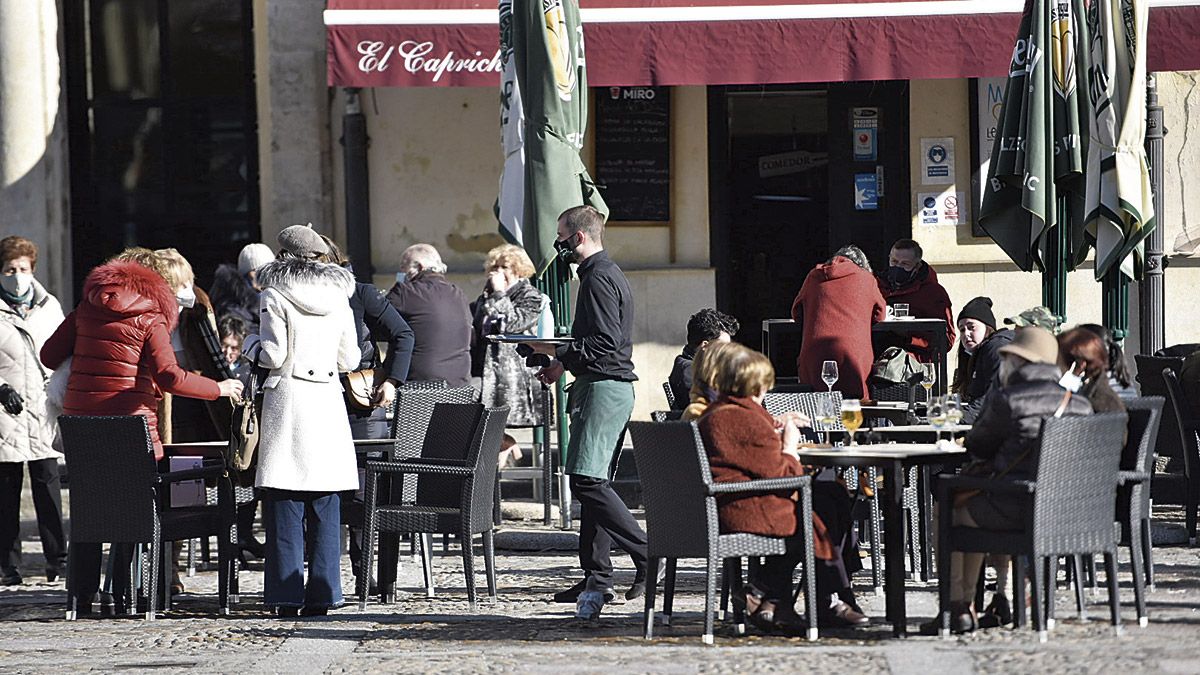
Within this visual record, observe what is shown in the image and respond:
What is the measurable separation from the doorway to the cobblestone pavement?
5.29 m

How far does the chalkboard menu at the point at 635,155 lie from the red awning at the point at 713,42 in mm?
1579

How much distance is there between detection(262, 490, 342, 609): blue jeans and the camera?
8.39m

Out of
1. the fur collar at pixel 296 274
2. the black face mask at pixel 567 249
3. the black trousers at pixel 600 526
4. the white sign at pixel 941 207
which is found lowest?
the black trousers at pixel 600 526

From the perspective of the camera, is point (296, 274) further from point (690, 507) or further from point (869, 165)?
point (869, 165)

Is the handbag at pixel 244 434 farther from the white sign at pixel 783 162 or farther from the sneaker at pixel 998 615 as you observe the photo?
the white sign at pixel 783 162

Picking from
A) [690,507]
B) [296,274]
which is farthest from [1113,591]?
[296,274]

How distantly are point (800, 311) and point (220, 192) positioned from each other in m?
5.14

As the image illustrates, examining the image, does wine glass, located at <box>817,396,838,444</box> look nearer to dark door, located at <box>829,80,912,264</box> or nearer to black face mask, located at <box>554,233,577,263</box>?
black face mask, located at <box>554,233,577,263</box>

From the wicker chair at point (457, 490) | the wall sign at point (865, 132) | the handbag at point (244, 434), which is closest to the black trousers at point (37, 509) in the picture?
the handbag at point (244, 434)

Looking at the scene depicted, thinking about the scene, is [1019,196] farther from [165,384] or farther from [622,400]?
[165,384]

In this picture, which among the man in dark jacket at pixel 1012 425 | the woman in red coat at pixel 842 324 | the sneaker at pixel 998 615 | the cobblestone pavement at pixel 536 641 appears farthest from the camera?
the woman in red coat at pixel 842 324

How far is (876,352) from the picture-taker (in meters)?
12.0

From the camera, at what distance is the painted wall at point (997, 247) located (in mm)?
13758

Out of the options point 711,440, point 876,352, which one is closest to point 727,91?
point 876,352
